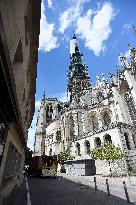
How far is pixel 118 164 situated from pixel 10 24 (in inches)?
1262

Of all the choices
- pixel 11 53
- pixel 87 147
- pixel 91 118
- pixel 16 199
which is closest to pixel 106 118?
pixel 91 118

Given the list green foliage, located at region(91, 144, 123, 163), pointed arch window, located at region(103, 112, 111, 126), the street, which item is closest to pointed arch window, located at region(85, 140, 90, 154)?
pointed arch window, located at region(103, 112, 111, 126)

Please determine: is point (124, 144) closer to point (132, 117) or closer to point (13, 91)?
point (132, 117)

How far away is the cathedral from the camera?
3828cm

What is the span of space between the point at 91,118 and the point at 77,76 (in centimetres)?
Answer: 3773

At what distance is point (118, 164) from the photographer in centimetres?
3312

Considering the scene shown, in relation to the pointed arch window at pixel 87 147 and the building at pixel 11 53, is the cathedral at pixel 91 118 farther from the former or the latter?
the building at pixel 11 53

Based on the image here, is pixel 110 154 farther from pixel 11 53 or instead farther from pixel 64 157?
pixel 11 53

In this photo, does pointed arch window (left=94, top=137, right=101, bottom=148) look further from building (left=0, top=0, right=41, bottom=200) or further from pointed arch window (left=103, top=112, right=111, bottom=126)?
building (left=0, top=0, right=41, bottom=200)

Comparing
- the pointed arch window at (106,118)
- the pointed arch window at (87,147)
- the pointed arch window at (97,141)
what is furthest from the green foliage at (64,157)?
the pointed arch window at (106,118)

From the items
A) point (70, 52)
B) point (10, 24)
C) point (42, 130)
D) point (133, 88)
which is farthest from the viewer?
point (70, 52)

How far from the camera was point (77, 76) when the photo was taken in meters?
93.6

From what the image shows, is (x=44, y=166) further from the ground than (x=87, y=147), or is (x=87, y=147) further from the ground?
(x=87, y=147)

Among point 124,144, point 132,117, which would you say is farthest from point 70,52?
point 124,144
